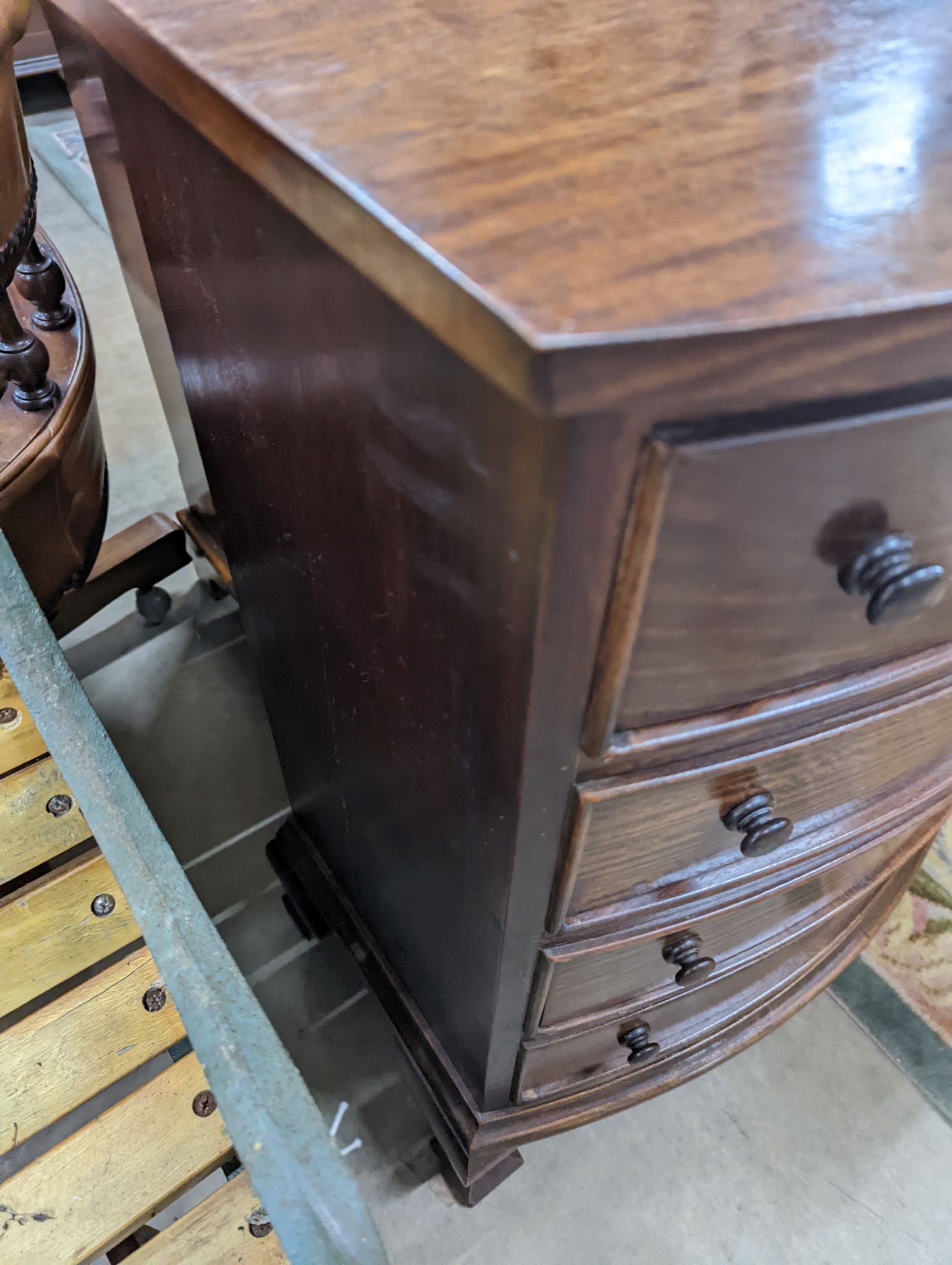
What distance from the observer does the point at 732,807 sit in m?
0.48

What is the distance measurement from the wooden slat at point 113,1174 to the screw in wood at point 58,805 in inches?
7.6

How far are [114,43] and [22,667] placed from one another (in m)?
0.34

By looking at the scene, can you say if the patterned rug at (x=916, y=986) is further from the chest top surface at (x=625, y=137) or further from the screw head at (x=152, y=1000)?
the chest top surface at (x=625, y=137)

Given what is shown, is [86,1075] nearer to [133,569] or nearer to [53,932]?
[53,932]

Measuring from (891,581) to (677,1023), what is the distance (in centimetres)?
56

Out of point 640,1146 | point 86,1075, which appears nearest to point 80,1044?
point 86,1075

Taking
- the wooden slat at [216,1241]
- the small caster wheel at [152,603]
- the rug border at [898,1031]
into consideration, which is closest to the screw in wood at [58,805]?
the wooden slat at [216,1241]

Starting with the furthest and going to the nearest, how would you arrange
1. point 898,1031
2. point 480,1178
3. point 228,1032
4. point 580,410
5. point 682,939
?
point 898,1031 < point 480,1178 < point 682,939 < point 228,1032 < point 580,410

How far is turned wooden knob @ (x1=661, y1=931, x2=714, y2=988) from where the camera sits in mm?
595

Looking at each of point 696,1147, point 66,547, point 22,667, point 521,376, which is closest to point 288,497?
point 22,667

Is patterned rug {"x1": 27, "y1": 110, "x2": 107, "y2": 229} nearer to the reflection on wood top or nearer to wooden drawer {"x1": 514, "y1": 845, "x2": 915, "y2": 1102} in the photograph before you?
the reflection on wood top

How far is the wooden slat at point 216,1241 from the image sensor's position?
19.9 inches

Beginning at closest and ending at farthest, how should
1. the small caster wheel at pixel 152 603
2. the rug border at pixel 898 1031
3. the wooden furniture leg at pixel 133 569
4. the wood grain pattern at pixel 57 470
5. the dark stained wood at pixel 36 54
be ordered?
the wood grain pattern at pixel 57 470 → the rug border at pixel 898 1031 → the wooden furniture leg at pixel 133 569 → the small caster wheel at pixel 152 603 → the dark stained wood at pixel 36 54

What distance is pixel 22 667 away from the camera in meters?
0.54
